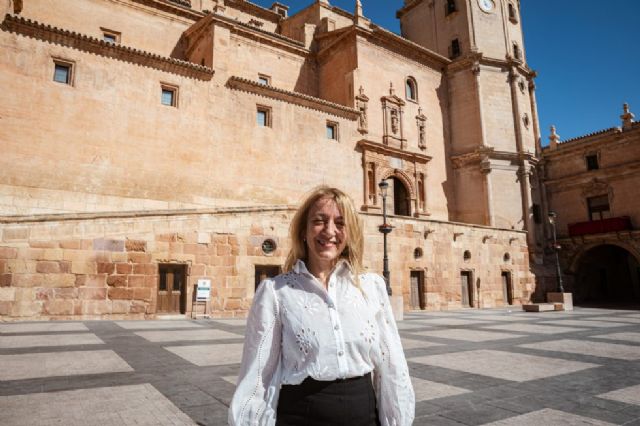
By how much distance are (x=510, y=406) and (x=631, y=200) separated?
101ft

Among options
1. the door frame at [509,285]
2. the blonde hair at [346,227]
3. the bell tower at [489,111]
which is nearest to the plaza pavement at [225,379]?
the blonde hair at [346,227]

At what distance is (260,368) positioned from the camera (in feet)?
5.85

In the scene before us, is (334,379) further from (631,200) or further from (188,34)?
(631,200)

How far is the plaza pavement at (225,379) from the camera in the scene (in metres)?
3.48

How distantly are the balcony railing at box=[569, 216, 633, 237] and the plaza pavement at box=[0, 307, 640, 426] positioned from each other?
22.5m

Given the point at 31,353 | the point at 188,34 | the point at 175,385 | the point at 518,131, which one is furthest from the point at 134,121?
the point at 518,131

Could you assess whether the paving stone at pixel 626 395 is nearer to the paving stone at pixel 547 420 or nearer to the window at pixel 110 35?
the paving stone at pixel 547 420

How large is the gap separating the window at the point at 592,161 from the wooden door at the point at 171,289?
30430mm

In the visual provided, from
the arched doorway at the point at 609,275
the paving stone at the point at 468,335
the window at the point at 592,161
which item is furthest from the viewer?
the arched doorway at the point at 609,275

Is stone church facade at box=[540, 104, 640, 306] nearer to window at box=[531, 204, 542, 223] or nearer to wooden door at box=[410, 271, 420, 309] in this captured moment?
window at box=[531, 204, 542, 223]

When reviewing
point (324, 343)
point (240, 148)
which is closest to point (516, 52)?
point (240, 148)

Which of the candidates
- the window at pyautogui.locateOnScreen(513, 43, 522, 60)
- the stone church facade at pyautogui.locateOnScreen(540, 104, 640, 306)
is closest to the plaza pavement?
the stone church facade at pyautogui.locateOnScreen(540, 104, 640, 306)

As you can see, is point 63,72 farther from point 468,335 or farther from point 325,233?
point 325,233

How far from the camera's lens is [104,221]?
490 inches
